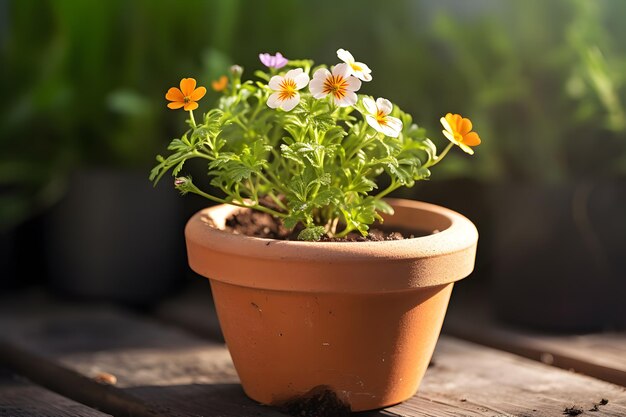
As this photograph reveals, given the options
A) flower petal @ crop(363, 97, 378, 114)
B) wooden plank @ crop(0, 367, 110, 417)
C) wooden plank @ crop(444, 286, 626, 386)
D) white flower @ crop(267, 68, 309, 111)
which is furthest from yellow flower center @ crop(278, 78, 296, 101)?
wooden plank @ crop(444, 286, 626, 386)

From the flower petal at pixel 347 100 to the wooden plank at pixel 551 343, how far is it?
76cm

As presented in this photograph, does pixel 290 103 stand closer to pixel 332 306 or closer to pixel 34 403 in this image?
pixel 332 306

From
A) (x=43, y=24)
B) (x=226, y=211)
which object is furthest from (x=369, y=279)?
(x=43, y=24)

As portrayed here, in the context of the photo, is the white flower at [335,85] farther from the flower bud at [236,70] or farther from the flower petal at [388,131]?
the flower bud at [236,70]

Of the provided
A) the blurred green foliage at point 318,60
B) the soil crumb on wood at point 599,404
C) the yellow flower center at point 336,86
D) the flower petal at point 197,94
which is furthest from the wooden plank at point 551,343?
the flower petal at point 197,94

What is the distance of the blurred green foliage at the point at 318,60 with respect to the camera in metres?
2.25

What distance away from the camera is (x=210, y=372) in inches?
69.9

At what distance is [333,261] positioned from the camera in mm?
1386

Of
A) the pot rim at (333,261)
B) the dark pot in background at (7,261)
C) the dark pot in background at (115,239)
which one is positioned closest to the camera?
the pot rim at (333,261)

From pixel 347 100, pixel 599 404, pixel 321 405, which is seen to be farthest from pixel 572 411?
pixel 347 100

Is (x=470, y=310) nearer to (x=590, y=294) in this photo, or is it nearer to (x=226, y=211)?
(x=590, y=294)

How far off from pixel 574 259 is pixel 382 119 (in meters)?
0.86

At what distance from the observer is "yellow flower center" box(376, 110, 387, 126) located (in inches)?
56.7

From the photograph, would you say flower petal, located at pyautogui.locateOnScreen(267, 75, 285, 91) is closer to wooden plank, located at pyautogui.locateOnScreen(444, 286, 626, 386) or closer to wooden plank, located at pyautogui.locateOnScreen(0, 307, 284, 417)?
wooden plank, located at pyautogui.locateOnScreen(0, 307, 284, 417)
